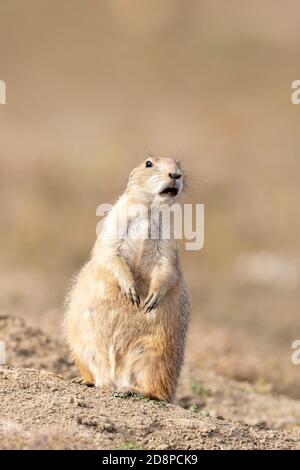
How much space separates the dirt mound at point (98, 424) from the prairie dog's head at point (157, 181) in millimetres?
1641

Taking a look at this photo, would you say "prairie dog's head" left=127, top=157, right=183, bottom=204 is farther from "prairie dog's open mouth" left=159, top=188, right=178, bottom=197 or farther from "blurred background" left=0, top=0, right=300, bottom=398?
"blurred background" left=0, top=0, right=300, bottom=398

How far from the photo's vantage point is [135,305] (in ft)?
26.1

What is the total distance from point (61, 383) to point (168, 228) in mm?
1551

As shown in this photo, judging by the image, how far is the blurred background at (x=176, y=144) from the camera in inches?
651

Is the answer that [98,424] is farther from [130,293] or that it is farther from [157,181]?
[157,181]

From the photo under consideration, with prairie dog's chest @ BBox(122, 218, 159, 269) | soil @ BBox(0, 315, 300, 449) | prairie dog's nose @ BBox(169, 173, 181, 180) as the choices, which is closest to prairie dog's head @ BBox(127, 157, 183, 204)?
prairie dog's nose @ BBox(169, 173, 181, 180)

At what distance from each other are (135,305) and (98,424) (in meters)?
1.58

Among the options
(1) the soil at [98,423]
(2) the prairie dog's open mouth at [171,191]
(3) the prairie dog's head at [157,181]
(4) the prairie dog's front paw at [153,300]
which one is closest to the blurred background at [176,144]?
(3) the prairie dog's head at [157,181]

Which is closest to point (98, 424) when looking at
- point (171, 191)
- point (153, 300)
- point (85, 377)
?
point (153, 300)

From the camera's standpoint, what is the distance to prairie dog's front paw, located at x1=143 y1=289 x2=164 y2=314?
311 inches

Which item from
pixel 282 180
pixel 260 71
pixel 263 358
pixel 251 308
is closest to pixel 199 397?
pixel 263 358

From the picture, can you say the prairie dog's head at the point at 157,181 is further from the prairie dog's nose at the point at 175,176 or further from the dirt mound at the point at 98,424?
the dirt mound at the point at 98,424

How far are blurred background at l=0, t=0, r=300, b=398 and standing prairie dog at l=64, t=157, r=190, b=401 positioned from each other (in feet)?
3.25

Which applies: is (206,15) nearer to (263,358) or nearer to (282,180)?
(282,180)
